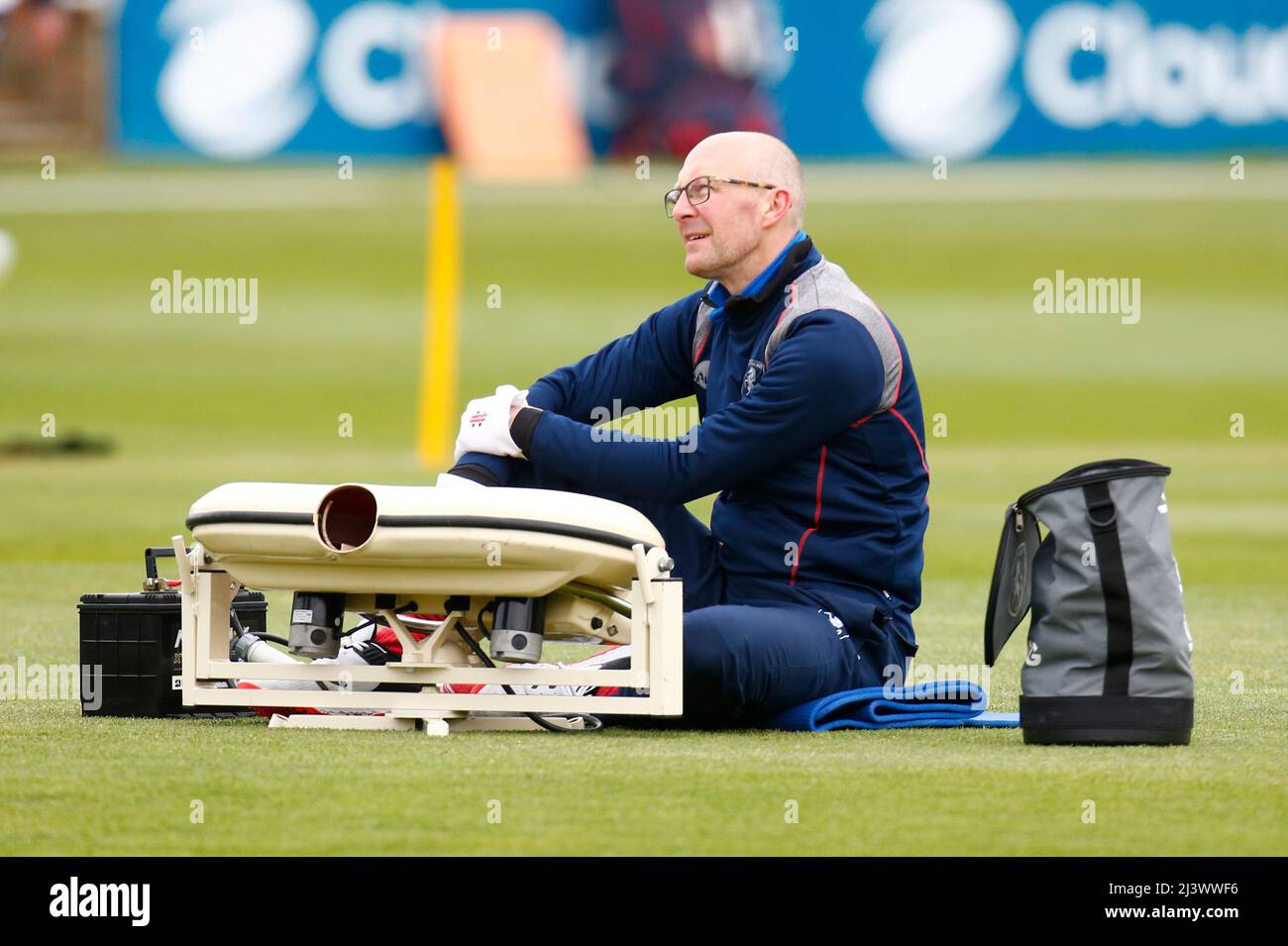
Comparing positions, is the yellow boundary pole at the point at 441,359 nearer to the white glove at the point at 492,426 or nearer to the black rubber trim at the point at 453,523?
the white glove at the point at 492,426

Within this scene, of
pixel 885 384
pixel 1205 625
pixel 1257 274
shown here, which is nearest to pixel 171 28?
pixel 1257 274

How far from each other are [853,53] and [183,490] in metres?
13.9

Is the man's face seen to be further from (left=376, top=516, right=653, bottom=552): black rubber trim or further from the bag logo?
the bag logo

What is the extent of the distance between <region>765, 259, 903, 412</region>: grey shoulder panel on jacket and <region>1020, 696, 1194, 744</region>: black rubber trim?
32.5 inches

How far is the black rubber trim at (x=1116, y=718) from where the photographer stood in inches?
176

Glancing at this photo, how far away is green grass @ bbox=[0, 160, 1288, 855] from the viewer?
3.70m

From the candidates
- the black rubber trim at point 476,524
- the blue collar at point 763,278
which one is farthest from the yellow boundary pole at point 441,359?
the black rubber trim at point 476,524

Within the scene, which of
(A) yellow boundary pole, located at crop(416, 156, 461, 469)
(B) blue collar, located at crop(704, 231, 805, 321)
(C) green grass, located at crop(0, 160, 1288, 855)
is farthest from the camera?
(A) yellow boundary pole, located at crop(416, 156, 461, 469)

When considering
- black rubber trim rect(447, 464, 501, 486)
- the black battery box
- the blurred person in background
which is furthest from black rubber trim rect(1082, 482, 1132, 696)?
the blurred person in background

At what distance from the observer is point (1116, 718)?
4496 millimetres

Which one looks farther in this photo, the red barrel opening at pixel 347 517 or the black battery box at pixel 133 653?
the black battery box at pixel 133 653

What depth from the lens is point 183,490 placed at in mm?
12859

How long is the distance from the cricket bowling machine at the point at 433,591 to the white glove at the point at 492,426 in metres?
0.43
